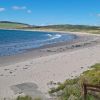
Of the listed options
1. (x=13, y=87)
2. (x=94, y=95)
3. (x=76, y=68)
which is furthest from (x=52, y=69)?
(x=94, y=95)

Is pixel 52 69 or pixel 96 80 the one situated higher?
pixel 96 80

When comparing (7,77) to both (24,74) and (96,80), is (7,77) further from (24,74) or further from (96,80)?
(96,80)

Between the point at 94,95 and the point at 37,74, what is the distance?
9288mm

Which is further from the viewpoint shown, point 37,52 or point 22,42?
point 22,42

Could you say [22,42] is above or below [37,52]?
below

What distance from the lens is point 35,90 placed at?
14.7 metres

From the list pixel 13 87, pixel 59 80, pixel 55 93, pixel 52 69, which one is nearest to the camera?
pixel 55 93

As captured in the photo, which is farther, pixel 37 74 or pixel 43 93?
pixel 37 74

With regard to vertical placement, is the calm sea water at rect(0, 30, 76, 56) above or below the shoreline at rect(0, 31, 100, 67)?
below

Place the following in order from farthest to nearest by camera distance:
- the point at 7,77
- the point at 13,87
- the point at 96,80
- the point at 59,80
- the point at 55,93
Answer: the point at 7,77 → the point at 59,80 → the point at 13,87 → the point at 55,93 → the point at 96,80

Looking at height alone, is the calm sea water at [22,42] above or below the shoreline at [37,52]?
below

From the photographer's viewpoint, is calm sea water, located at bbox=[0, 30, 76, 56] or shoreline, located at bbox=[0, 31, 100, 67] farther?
calm sea water, located at bbox=[0, 30, 76, 56]

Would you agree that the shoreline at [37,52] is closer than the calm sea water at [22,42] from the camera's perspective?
Yes

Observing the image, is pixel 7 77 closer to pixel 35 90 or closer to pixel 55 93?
pixel 35 90
